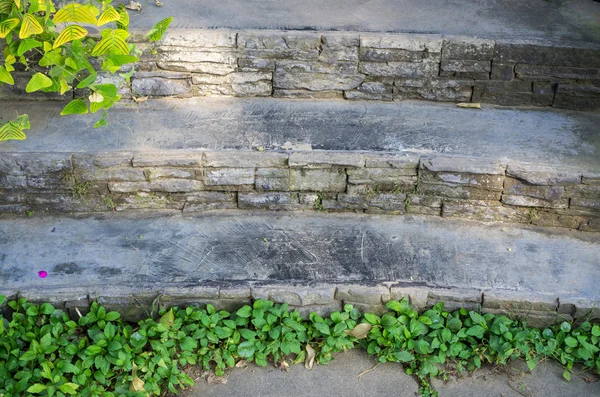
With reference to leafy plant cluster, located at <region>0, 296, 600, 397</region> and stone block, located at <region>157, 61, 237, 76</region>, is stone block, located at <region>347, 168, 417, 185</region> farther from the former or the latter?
stone block, located at <region>157, 61, 237, 76</region>

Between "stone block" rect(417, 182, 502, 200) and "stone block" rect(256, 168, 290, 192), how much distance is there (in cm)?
73

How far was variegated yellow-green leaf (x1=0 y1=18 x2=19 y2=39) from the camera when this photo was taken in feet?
9.24

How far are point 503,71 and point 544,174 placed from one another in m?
0.80

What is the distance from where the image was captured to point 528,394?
9.97 feet

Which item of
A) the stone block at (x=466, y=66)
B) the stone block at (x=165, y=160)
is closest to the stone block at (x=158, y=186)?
the stone block at (x=165, y=160)

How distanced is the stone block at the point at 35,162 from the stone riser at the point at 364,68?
2.01ft

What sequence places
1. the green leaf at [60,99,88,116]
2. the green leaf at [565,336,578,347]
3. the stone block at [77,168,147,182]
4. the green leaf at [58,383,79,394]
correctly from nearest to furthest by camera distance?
the green leaf at [58,383,79,394]
the green leaf at [60,99,88,116]
the green leaf at [565,336,578,347]
the stone block at [77,168,147,182]

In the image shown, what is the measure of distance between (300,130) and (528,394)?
183 cm

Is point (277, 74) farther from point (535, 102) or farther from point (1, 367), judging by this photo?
point (1, 367)

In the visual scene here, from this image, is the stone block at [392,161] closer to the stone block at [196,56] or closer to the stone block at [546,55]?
the stone block at [546,55]

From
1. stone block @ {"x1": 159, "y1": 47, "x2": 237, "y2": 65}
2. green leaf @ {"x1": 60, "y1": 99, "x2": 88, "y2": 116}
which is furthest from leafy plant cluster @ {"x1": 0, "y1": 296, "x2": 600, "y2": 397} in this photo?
stone block @ {"x1": 159, "y1": 47, "x2": 237, "y2": 65}

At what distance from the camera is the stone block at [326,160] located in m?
3.55

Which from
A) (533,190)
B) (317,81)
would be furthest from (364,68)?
(533,190)

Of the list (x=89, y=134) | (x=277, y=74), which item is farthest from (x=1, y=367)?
(x=277, y=74)
